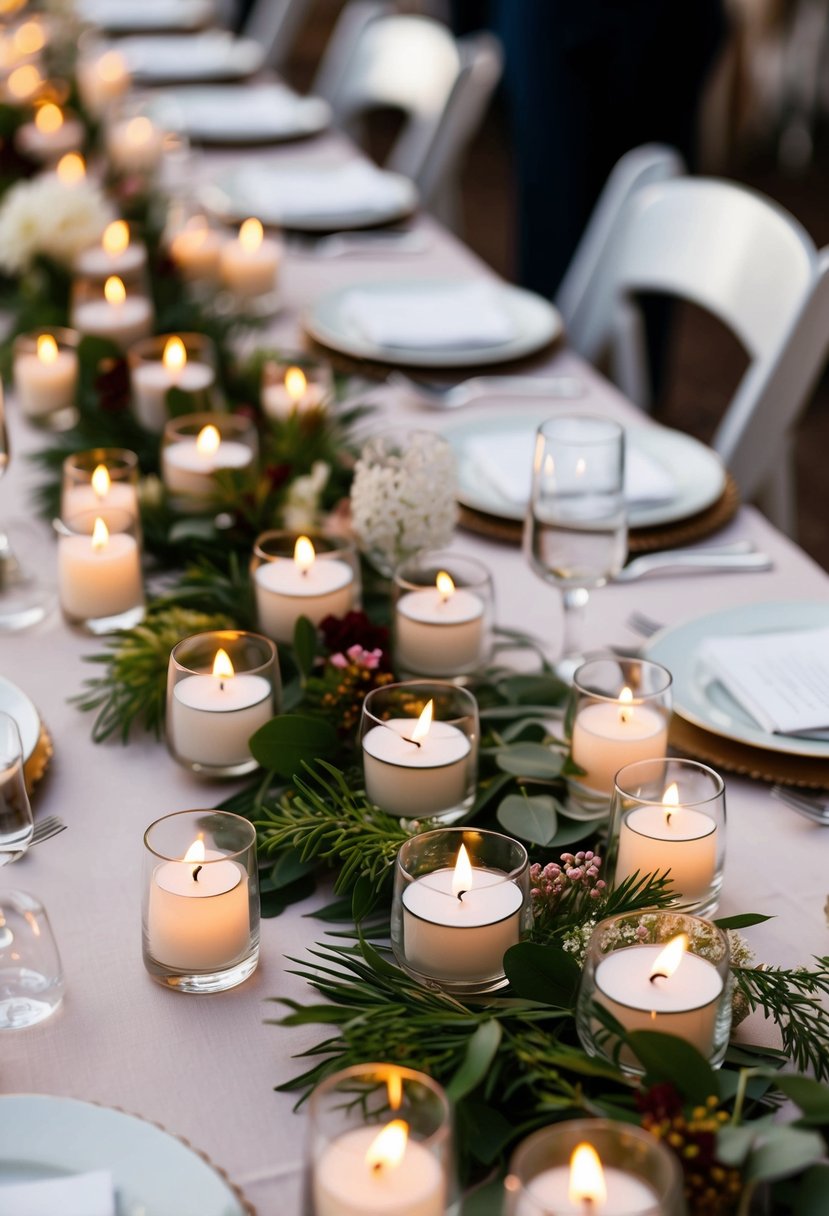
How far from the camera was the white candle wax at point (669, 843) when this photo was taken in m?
0.92

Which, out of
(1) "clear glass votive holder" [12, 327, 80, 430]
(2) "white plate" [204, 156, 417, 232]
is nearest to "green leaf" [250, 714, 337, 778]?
(1) "clear glass votive holder" [12, 327, 80, 430]

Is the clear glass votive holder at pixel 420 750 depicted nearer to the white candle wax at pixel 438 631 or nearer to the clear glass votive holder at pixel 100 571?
the white candle wax at pixel 438 631

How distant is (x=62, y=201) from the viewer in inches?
79.9

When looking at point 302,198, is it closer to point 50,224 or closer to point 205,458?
point 50,224

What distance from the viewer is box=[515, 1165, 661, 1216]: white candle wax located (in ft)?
1.98

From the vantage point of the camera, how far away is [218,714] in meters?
1.07

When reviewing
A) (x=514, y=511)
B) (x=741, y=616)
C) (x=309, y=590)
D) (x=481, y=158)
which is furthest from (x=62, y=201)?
(x=481, y=158)

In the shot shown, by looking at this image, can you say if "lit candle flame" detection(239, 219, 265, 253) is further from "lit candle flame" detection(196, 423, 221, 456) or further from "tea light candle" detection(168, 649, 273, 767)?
"tea light candle" detection(168, 649, 273, 767)

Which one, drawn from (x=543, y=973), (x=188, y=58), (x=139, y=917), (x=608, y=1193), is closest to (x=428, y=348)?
(x=139, y=917)

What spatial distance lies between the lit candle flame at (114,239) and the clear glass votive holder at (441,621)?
0.98m

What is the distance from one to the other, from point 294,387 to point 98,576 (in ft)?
1.34

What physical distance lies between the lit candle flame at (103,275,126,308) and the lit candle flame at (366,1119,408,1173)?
145 cm

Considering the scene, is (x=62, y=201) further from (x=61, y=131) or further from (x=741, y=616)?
(x=741, y=616)

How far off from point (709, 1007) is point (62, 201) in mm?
1604
